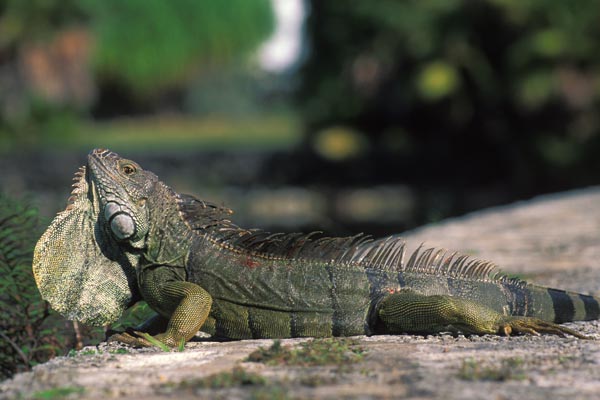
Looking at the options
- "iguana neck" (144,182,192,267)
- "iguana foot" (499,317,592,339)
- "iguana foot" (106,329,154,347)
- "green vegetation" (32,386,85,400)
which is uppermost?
"iguana neck" (144,182,192,267)

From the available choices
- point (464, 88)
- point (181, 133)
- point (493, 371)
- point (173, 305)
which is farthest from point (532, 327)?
point (181, 133)

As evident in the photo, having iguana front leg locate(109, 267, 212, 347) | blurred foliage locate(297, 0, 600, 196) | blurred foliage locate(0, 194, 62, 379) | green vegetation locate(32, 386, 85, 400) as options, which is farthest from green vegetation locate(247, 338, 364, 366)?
blurred foliage locate(297, 0, 600, 196)

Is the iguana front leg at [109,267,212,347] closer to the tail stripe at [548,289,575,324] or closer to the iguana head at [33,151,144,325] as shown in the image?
the iguana head at [33,151,144,325]

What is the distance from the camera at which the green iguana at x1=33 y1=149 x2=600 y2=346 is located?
15.5 ft

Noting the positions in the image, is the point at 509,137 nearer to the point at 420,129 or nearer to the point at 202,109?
the point at 420,129

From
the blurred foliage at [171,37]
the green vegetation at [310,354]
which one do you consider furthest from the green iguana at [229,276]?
the blurred foliage at [171,37]

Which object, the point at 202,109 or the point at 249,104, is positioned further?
the point at 249,104

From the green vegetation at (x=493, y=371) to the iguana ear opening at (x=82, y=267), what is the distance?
2.03 meters

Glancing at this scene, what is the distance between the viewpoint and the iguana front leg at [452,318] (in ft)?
14.8

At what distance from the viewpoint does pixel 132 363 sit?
405cm

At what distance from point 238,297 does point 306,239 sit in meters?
0.49

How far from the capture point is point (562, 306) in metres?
4.94

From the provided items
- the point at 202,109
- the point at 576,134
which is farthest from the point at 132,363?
the point at 202,109

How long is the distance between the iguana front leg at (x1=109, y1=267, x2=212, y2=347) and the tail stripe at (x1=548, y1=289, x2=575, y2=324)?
6.32 feet
